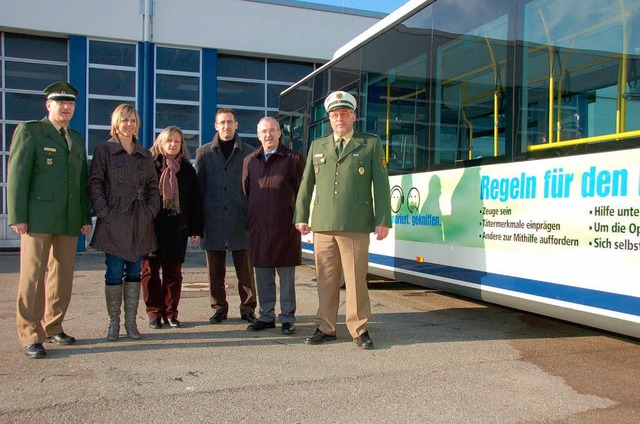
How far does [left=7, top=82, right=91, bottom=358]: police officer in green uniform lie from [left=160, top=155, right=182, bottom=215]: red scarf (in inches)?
26.7

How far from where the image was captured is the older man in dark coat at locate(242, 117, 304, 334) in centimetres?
522

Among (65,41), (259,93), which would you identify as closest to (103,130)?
(65,41)

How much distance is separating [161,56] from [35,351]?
39.5 ft

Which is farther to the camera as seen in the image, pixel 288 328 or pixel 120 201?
pixel 288 328

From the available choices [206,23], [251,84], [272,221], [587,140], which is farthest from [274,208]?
[251,84]

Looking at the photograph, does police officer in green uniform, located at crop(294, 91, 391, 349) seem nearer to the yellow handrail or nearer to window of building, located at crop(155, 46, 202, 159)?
the yellow handrail

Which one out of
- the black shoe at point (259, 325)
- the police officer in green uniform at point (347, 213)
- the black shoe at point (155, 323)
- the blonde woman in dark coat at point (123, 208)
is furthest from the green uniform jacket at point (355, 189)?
the black shoe at point (155, 323)

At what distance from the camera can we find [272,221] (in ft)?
17.2

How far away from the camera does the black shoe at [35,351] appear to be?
4.35m

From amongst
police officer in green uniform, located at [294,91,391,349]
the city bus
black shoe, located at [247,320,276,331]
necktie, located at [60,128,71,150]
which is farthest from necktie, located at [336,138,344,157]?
necktie, located at [60,128,71,150]

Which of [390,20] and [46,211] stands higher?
[390,20]

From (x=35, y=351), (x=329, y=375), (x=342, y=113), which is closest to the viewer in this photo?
(x=329, y=375)

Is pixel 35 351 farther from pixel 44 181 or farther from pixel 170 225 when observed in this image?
pixel 170 225

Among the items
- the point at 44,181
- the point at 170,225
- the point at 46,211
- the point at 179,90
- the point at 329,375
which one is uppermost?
the point at 179,90
